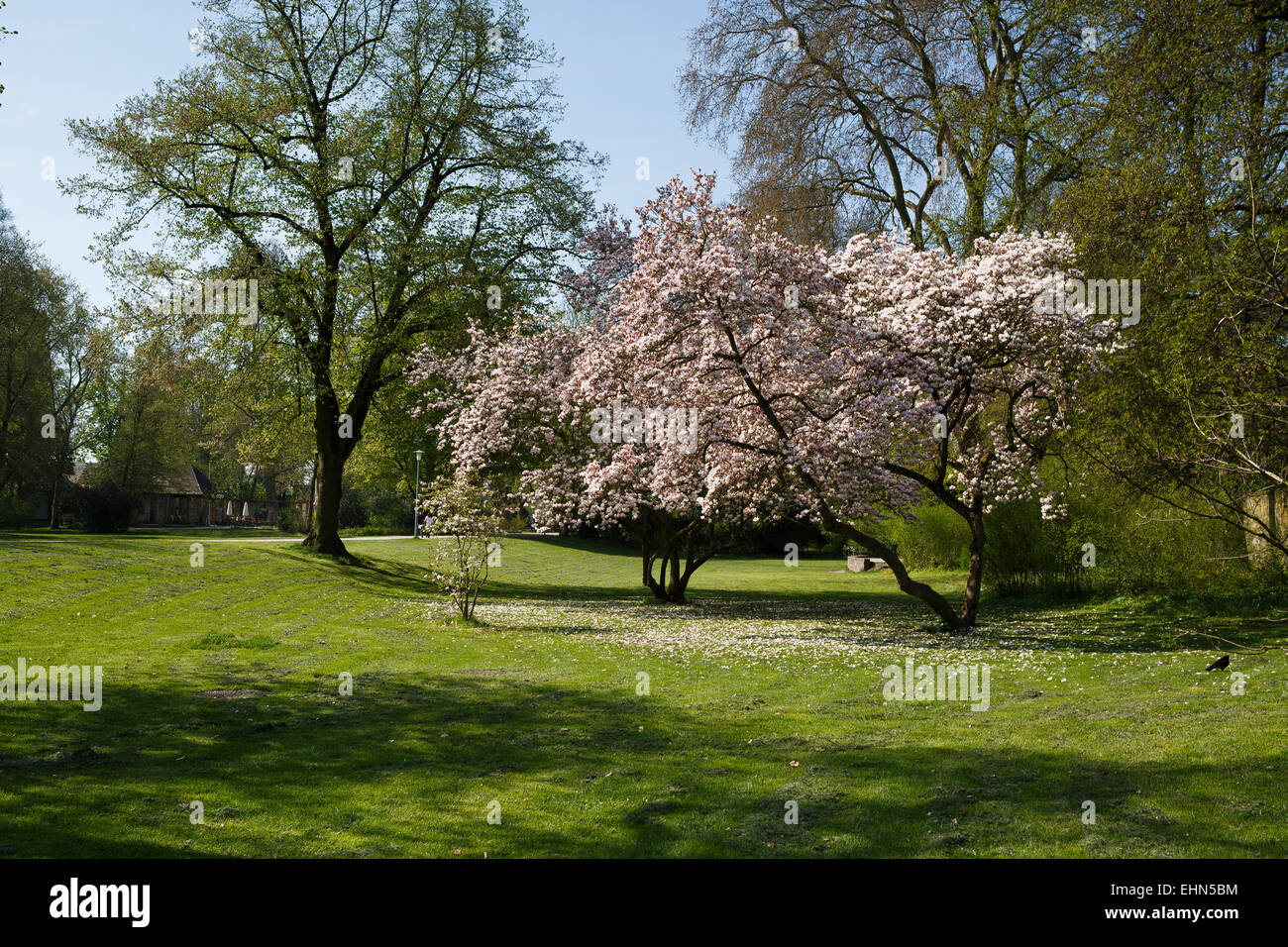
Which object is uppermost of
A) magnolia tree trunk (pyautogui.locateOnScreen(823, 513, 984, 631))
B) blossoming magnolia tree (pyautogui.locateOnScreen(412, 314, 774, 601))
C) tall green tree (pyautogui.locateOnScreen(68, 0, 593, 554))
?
tall green tree (pyautogui.locateOnScreen(68, 0, 593, 554))

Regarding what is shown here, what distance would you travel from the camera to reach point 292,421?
30516 mm

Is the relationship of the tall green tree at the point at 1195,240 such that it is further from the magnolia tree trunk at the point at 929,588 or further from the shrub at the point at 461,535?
the shrub at the point at 461,535

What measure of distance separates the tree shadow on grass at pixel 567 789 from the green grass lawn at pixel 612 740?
0.10 feet

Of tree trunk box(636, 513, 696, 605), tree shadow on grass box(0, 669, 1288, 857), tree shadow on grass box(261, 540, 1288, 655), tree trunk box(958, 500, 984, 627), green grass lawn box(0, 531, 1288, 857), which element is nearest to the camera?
tree shadow on grass box(0, 669, 1288, 857)

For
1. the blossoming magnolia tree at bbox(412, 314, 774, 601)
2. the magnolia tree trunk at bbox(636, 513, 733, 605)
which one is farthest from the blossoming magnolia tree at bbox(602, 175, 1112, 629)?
the magnolia tree trunk at bbox(636, 513, 733, 605)

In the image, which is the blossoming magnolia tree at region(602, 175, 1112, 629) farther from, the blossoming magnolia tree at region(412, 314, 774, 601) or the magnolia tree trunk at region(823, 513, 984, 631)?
the blossoming magnolia tree at region(412, 314, 774, 601)

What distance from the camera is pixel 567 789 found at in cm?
720

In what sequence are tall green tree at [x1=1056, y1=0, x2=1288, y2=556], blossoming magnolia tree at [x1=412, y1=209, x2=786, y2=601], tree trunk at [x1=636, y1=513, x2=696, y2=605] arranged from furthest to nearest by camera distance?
tree trunk at [x1=636, y1=513, x2=696, y2=605]
blossoming magnolia tree at [x1=412, y1=209, x2=786, y2=601]
tall green tree at [x1=1056, y1=0, x2=1288, y2=556]

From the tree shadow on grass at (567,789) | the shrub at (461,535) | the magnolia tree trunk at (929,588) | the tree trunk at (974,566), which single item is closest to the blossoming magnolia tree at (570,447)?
the magnolia tree trunk at (929,588)

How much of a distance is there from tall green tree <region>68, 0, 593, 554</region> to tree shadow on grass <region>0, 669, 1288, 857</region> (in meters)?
20.7

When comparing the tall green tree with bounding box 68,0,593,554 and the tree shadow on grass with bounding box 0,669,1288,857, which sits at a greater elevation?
the tall green tree with bounding box 68,0,593,554

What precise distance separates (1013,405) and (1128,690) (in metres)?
8.15

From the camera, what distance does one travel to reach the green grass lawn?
6098 millimetres

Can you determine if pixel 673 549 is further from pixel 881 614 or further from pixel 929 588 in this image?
pixel 929 588
